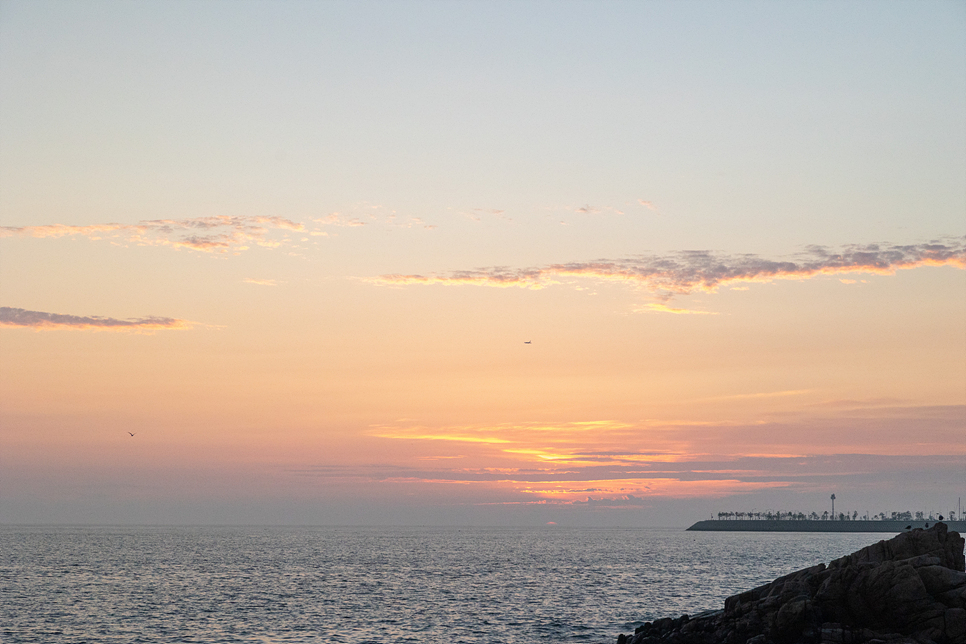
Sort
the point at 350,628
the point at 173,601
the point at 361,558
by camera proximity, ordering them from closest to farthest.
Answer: the point at 350,628
the point at 173,601
the point at 361,558

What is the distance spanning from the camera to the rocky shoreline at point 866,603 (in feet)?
150

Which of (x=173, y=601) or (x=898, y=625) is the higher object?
(x=898, y=625)

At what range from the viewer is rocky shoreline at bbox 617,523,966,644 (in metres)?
45.8

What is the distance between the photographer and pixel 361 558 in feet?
596

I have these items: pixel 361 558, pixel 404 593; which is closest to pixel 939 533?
pixel 404 593

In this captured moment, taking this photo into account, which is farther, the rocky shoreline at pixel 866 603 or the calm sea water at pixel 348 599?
the calm sea water at pixel 348 599

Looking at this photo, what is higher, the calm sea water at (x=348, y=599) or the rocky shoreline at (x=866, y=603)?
the rocky shoreline at (x=866, y=603)

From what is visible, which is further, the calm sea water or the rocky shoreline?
the calm sea water

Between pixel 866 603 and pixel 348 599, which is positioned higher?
pixel 866 603

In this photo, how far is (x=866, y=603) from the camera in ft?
157

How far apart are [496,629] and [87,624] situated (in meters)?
34.2

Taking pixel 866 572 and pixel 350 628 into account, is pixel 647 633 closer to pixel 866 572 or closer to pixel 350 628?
pixel 866 572

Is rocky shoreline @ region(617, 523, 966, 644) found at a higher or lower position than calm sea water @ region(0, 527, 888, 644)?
higher

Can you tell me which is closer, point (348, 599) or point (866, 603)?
point (866, 603)
